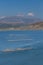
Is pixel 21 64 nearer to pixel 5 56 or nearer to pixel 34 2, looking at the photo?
pixel 5 56

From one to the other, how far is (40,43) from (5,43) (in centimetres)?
49

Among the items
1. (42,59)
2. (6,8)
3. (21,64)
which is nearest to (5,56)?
(21,64)

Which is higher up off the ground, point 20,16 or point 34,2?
point 34,2

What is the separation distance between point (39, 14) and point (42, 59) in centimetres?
64

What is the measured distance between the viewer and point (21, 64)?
1765 millimetres

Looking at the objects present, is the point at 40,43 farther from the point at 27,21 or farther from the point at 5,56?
the point at 5,56

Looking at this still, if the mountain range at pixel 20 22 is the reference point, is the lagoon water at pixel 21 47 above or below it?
below

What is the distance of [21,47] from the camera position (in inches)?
69.1

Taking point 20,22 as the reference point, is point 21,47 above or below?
below

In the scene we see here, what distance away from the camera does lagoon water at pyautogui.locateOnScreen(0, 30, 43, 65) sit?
5.70 feet

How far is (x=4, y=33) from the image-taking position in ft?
5.69

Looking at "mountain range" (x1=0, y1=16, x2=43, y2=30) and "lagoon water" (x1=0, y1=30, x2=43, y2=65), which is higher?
"mountain range" (x1=0, y1=16, x2=43, y2=30)

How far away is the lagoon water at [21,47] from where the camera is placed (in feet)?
5.70

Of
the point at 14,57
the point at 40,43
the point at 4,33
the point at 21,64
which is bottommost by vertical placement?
the point at 21,64
